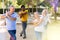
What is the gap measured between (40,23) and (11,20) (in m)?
0.25

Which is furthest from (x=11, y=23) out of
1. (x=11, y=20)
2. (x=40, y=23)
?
(x=40, y=23)

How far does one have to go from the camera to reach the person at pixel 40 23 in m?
1.79

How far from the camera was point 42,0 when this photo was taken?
1816mm

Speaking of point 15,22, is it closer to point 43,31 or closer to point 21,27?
point 21,27

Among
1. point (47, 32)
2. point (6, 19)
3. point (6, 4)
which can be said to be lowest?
point (47, 32)

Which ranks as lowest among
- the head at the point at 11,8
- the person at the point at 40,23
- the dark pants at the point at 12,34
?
the dark pants at the point at 12,34

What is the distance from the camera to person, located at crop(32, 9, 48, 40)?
1.79m

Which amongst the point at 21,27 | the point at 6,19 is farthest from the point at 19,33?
the point at 6,19

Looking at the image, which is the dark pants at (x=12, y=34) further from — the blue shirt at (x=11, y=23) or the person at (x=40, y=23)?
the person at (x=40, y=23)

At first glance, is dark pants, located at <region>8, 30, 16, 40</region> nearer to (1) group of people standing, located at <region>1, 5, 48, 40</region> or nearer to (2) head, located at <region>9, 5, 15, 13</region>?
(1) group of people standing, located at <region>1, 5, 48, 40</region>

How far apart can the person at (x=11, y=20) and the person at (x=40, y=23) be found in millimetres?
173

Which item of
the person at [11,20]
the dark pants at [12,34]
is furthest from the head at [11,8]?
the dark pants at [12,34]

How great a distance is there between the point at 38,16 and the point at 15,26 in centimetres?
22

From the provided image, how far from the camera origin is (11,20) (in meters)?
1.78
